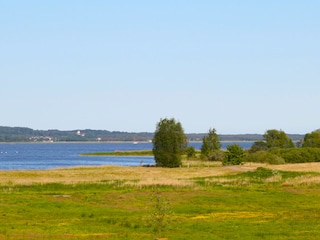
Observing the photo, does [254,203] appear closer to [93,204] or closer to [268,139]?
[93,204]

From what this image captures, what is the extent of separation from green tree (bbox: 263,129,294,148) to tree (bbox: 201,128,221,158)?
17629 millimetres

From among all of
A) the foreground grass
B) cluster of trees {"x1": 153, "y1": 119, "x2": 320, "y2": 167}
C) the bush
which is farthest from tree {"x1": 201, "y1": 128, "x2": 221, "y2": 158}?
the foreground grass

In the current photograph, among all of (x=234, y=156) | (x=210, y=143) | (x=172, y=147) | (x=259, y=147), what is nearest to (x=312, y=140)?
(x=259, y=147)

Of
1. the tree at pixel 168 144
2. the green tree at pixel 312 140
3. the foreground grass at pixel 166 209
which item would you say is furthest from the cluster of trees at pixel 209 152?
the foreground grass at pixel 166 209

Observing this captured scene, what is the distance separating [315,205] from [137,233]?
2150 cm

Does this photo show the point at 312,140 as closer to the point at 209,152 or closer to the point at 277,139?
the point at 277,139

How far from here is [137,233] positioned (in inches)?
1473

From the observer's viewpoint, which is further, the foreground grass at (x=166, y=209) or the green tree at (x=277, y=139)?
the green tree at (x=277, y=139)

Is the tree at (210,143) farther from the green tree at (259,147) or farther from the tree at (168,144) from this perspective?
the tree at (168,144)

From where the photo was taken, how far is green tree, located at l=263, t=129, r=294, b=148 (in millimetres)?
171125

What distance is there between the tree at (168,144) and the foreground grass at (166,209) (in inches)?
1905

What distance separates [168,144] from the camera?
13100 cm

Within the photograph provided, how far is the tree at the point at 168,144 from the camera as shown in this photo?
130 metres

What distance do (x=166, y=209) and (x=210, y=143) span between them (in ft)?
400
